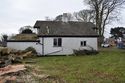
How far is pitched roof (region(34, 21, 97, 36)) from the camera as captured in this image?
39688 millimetres

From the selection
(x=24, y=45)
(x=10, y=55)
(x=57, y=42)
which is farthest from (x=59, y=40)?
(x=10, y=55)

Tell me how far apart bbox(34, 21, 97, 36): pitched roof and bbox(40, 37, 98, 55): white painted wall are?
2.22 ft

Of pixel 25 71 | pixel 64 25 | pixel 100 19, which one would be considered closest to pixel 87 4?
pixel 100 19

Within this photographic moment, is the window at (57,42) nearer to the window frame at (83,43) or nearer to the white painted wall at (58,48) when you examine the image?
the white painted wall at (58,48)

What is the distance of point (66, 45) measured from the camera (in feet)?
130

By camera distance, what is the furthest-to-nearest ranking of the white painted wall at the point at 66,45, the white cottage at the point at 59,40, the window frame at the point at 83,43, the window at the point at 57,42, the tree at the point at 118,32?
the tree at the point at 118,32, the window frame at the point at 83,43, the window at the point at 57,42, the white painted wall at the point at 66,45, the white cottage at the point at 59,40

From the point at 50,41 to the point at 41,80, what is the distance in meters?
23.5

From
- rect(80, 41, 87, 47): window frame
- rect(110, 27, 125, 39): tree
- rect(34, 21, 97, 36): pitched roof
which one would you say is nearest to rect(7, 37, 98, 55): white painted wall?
rect(80, 41, 87, 47): window frame

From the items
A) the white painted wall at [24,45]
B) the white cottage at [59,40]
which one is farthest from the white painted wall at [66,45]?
the white painted wall at [24,45]

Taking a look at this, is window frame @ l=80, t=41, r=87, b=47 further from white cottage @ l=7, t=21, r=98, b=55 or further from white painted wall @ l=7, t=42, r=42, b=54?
white painted wall @ l=7, t=42, r=42, b=54

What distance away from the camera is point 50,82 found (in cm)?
1484

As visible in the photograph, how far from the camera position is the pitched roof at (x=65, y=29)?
130 ft

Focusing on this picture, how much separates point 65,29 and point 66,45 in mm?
2636

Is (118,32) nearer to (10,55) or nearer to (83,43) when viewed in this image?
(83,43)
